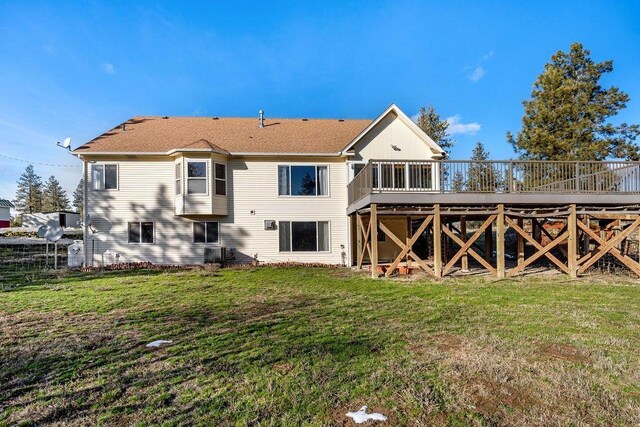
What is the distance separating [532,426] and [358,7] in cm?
1599

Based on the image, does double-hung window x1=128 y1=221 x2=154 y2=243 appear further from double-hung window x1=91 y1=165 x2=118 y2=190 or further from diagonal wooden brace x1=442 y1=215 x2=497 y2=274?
diagonal wooden brace x1=442 y1=215 x2=497 y2=274

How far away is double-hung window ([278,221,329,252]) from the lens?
1491 cm

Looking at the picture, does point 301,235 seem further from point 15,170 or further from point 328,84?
point 15,170

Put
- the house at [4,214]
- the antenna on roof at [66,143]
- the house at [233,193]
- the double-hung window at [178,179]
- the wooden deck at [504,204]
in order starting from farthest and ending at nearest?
the house at [4,214], the antenna on roof at [66,143], the house at [233,193], the double-hung window at [178,179], the wooden deck at [504,204]

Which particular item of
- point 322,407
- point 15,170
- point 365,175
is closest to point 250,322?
point 322,407

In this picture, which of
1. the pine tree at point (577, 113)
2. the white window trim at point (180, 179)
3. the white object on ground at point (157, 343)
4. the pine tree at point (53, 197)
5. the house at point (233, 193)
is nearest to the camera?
the white object on ground at point (157, 343)

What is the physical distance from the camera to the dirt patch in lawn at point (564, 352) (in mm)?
4234

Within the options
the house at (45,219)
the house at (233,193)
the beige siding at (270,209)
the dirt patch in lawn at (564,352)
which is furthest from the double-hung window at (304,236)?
the house at (45,219)

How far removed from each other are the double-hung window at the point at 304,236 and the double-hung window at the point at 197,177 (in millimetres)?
3499

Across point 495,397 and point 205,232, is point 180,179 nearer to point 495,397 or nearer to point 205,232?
point 205,232

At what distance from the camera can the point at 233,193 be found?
48.2 feet

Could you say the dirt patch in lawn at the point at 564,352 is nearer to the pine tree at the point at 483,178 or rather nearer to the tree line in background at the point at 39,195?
the pine tree at the point at 483,178

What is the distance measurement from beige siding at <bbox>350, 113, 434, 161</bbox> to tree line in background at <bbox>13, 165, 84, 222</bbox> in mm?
58792

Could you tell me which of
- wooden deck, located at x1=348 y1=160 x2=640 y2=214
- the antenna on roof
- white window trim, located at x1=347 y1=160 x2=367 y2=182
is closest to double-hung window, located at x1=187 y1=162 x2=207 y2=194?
the antenna on roof
